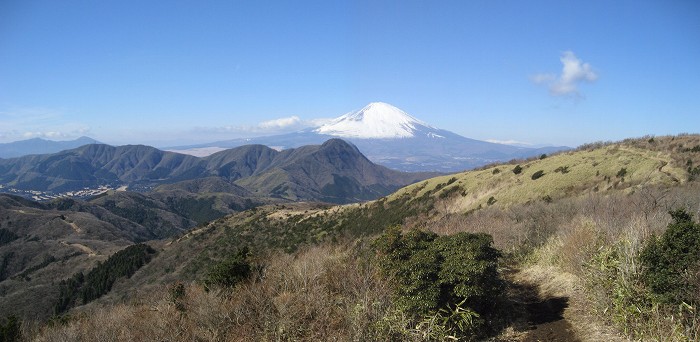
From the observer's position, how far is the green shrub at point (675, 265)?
6.73 metres

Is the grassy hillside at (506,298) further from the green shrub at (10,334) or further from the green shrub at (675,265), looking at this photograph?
the green shrub at (10,334)

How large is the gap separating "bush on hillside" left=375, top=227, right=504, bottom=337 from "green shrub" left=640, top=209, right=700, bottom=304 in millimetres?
2970

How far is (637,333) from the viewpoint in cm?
711

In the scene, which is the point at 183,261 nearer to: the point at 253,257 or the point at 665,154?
the point at 253,257

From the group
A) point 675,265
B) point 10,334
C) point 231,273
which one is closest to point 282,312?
point 231,273

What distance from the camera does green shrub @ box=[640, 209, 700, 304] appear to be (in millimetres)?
6727

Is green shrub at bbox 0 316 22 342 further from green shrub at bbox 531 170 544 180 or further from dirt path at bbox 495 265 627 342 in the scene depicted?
green shrub at bbox 531 170 544 180

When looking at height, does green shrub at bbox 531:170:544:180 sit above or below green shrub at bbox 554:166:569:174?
below

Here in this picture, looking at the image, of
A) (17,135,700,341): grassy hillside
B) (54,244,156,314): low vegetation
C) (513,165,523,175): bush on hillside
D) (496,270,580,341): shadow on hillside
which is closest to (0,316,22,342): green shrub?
(17,135,700,341): grassy hillside

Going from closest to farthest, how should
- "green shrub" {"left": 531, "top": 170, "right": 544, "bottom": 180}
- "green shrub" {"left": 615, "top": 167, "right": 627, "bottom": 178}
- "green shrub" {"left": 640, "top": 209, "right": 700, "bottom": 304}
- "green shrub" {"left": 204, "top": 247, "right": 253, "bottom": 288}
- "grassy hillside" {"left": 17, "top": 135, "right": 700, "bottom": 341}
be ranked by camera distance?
1. "green shrub" {"left": 640, "top": 209, "right": 700, "bottom": 304}
2. "grassy hillside" {"left": 17, "top": 135, "right": 700, "bottom": 341}
3. "green shrub" {"left": 204, "top": 247, "right": 253, "bottom": 288}
4. "green shrub" {"left": 615, "top": 167, "right": 627, "bottom": 178}
5. "green shrub" {"left": 531, "top": 170, "right": 544, "bottom": 180}

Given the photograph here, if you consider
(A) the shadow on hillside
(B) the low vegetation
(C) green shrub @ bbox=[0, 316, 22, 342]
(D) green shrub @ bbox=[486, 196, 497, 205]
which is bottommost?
(B) the low vegetation

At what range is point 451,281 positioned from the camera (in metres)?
8.49

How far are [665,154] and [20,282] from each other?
341 ft

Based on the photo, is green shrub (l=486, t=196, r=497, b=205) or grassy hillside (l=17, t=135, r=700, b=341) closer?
grassy hillside (l=17, t=135, r=700, b=341)
